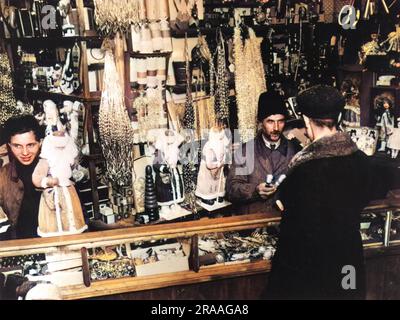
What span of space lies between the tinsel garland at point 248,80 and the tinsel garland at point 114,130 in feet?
2.08

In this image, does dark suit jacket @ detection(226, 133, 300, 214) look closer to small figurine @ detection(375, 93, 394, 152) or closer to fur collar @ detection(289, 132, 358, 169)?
fur collar @ detection(289, 132, 358, 169)

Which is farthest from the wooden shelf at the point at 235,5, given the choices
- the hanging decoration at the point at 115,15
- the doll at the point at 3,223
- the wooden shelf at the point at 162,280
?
the doll at the point at 3,223

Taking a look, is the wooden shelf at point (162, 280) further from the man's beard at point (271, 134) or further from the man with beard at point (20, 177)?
the man's beard at point (271, 134)

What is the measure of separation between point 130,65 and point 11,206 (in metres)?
0.98

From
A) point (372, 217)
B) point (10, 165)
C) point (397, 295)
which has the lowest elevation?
point (397, 295)

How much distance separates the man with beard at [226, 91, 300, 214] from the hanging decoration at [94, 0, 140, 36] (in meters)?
0.86

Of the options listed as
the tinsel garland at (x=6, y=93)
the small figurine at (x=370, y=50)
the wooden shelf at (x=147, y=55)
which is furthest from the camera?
the small figurine at (x=370, y=50)

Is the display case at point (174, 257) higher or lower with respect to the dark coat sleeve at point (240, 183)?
lower

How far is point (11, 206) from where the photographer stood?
228 centimetres

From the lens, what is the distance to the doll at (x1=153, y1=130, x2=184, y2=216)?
2.39 m

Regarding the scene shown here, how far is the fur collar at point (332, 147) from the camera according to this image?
6.56 feet

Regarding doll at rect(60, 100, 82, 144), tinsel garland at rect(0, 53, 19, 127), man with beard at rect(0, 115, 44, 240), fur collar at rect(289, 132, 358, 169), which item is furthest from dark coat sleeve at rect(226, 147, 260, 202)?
tinsel garland at rect(0, 53, 19, 127)
